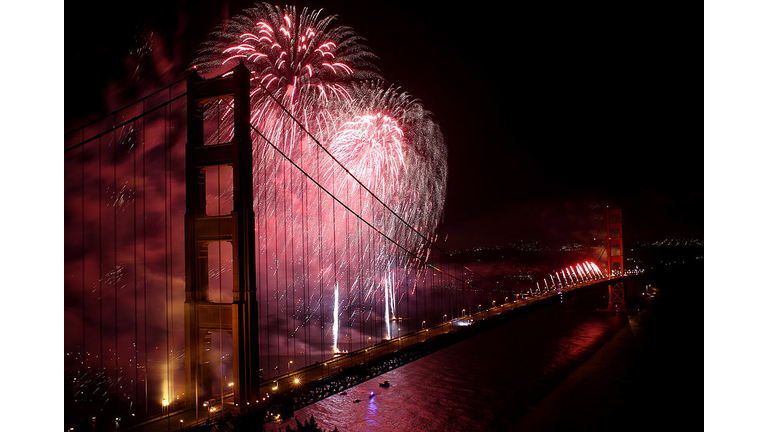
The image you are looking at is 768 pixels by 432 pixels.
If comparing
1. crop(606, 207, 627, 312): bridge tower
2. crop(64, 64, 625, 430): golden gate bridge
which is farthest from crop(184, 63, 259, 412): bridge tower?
crop(606, 207, 627, 312): bridge tower

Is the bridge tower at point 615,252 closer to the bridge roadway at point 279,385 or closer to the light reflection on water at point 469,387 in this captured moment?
the light reflection on water at point 469,387

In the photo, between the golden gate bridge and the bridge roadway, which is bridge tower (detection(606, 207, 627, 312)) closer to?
the golden gate bridge

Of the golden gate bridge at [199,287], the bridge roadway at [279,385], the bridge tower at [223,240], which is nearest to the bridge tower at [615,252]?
the golden gate bridge at [199,287]

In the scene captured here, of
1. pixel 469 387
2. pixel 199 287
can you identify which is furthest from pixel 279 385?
pixel 469 387

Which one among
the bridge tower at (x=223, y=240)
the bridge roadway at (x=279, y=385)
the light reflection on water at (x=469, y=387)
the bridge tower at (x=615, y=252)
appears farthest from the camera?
the bridge tower at (x=615, y=252)

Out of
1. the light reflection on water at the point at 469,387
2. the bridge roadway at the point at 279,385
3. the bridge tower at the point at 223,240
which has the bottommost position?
the light reflection on water at the point at 469,387

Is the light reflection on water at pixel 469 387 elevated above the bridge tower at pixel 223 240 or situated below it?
below

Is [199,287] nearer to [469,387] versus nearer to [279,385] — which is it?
[279,385]

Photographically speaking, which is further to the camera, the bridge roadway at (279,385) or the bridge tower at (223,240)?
the bridge tower at (223,240)
